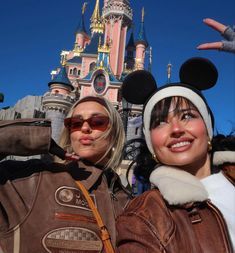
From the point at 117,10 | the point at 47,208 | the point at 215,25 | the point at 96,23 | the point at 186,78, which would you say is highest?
the point at 96,23

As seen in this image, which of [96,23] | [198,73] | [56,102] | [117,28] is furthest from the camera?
[96,23]

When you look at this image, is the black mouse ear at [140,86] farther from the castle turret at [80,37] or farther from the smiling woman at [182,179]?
the castle turret at [80,37]

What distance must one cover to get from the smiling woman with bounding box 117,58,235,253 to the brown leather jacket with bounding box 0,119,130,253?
371 mm

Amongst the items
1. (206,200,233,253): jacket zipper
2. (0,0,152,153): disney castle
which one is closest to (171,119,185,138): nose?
(206,200,233,253): jacket zipper

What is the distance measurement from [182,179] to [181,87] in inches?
24.1

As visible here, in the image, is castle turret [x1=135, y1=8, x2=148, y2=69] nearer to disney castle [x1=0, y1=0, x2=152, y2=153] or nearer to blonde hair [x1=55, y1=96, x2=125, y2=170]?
disney castle [x1=0, y1=0, x2=152, y2=153]

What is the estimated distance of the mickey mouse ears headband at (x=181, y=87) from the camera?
192cm

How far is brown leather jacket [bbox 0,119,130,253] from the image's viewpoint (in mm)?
1675

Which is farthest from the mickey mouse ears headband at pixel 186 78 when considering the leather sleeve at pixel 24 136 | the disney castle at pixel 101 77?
the disney castle at pixel 101 77

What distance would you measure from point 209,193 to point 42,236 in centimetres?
96

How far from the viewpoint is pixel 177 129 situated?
1.75 metres

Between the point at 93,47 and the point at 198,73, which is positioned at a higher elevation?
the point at 93,47

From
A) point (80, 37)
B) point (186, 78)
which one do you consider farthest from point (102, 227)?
point (80, 37)

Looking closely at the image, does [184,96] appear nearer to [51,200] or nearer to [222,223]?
[222,223]
